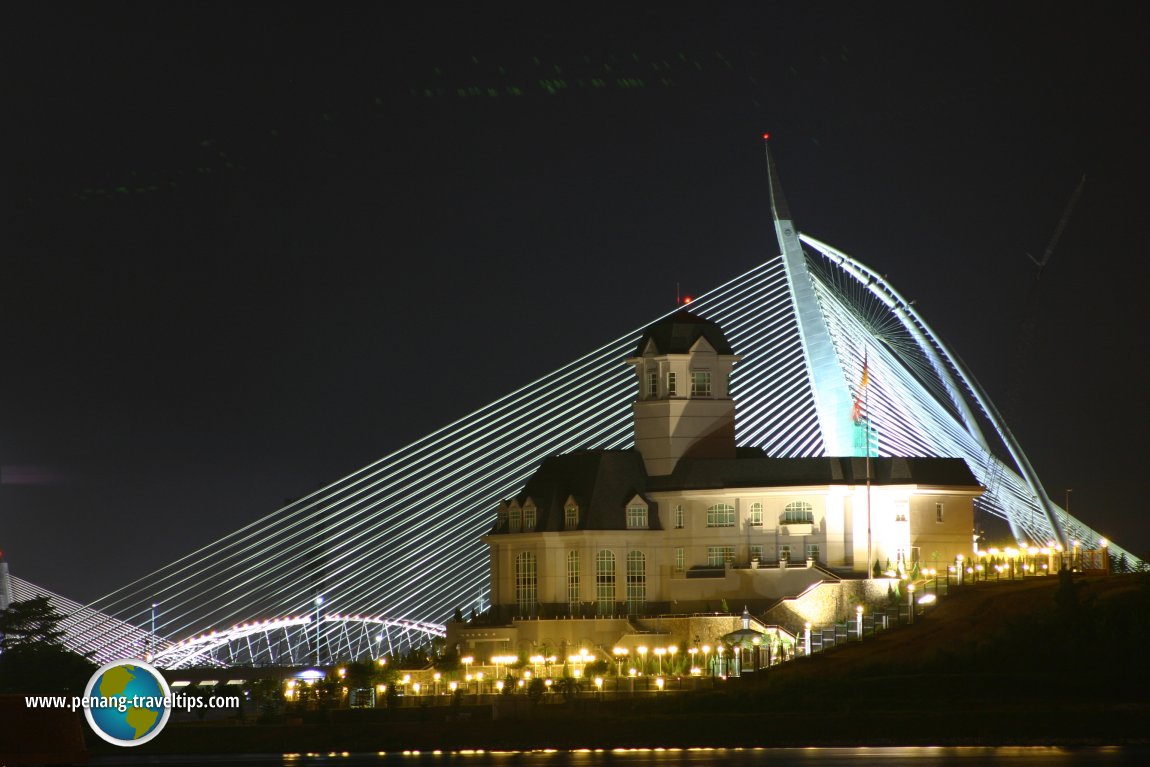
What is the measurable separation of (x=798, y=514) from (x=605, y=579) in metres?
9.76

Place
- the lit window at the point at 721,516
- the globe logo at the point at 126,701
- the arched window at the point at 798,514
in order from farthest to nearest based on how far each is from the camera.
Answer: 1. the lit window at the point at 721,516
2. the arched window at the point at 798,514
3. the globe logo at the point at 126,701

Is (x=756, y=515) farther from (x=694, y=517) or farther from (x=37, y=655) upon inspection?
(x=37, y=655)

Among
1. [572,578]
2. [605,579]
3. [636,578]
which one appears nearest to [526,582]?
[572,578]

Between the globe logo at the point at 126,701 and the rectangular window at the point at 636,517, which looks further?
the rectangular window at the point at 636,517

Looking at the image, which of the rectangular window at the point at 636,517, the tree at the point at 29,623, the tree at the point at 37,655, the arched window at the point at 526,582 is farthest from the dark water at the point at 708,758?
the tree at the point at 29,623

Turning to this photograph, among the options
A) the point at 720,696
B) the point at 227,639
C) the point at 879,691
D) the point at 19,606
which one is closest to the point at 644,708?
the point at 720,696

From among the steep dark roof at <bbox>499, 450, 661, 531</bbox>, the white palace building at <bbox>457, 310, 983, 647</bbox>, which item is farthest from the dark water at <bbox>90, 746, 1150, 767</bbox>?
the steep dark roof at <bbox>499, 450, 661, 531</bbox>

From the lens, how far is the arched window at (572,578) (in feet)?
408

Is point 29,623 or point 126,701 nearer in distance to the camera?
point 126,701

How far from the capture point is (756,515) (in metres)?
122

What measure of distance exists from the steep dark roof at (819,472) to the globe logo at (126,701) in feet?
117

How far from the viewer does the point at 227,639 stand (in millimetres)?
171875

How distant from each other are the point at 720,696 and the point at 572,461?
923 inches

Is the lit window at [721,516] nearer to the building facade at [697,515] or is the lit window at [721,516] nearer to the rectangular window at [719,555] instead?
the building facade at [697,515]
